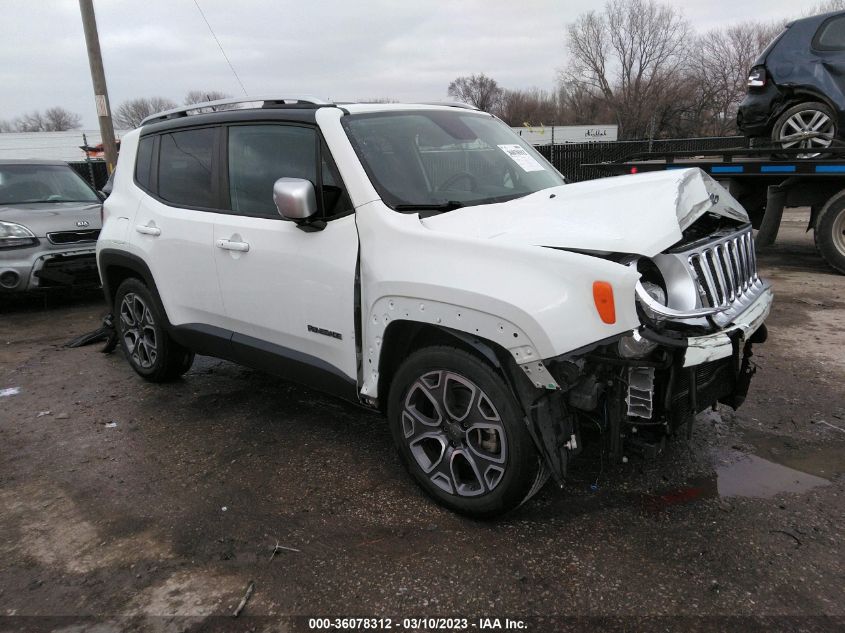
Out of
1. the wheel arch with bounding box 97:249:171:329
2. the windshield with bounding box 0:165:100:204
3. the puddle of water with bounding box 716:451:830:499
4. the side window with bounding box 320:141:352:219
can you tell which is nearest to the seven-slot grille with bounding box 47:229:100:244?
the windshield with bounding box 0:165:100:204

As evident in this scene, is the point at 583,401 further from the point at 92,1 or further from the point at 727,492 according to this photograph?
the point at 92,1

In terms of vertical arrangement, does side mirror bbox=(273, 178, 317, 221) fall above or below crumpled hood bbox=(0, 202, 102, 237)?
above

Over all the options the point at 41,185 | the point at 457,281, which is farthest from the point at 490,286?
the point at 41,185

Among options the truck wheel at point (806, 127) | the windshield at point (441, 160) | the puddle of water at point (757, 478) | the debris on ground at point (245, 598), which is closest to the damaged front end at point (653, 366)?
the puddle of water at point (757, 478)

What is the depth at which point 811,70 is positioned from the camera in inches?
298

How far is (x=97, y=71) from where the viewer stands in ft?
35.7

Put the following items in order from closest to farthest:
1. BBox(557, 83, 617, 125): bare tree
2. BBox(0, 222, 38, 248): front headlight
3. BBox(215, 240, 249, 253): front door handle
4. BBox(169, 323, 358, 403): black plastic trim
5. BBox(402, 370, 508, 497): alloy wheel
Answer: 1. BBox(402, 370, 508, 497): alloy wheel
2. BBox(169, 323, 358, 403): black plastic trim
3. BBox(215, 240, 249, 253): front door handle
4. BBox(0, 222, 38, 248): front headlight
5. BBox(557, 83, 617, 125): bare tree

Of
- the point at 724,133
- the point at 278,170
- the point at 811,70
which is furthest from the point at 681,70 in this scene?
the point at 278,170

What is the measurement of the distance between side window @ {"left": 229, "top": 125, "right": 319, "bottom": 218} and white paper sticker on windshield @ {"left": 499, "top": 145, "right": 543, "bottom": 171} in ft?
4.04

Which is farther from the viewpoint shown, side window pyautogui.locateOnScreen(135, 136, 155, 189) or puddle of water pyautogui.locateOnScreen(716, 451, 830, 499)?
side window pyautogui.locateOnScreen(135, 136, 155, 189)

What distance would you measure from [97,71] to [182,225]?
8.76 metres

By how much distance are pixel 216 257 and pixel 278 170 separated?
0.69 meters

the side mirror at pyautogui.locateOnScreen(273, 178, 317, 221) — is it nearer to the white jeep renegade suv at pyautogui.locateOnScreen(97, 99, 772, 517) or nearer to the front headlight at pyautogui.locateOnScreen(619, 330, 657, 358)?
the white jeep renegade suv at pyautogui.locateOnScreen(97, 99, 772, 517)

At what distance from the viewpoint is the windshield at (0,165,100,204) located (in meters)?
8.16
